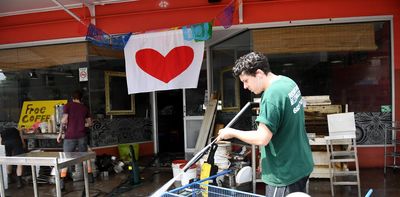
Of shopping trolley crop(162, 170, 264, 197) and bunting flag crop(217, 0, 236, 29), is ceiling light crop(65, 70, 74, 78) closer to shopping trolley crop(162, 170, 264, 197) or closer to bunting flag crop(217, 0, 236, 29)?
bunting flag crop(217, 0, 236, 29)

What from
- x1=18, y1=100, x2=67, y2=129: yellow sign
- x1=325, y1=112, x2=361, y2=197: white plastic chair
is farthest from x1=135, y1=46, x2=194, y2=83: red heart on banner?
x1=18, y1=100, x2=67, y2=129: yellow sign

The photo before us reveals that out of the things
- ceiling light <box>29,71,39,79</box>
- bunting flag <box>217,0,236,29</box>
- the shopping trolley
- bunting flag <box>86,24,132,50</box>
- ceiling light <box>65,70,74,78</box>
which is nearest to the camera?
the shopping trolley

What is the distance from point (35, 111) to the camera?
809cm

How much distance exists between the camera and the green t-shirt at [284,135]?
2.16 m

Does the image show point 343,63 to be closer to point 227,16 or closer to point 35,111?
point 227,16

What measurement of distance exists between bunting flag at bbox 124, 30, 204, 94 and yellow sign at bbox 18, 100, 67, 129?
268 centimetres

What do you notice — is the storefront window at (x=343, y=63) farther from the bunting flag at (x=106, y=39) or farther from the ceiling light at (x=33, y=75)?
the ceiling light at (x=33, y=75)

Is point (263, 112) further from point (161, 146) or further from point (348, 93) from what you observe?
point (161, 146)

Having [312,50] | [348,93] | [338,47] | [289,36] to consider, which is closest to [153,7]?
[289,36]

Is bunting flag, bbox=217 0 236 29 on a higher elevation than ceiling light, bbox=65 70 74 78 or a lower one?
higher

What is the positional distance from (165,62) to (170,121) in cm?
402

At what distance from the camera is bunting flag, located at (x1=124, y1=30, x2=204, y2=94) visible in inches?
233

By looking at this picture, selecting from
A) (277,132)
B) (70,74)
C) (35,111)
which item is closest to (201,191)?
(277,132)

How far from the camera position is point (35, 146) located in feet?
25.6
